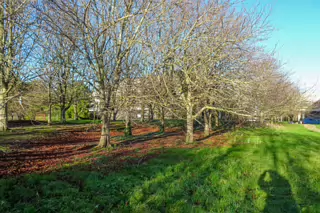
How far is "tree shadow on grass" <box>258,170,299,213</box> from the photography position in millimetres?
4156

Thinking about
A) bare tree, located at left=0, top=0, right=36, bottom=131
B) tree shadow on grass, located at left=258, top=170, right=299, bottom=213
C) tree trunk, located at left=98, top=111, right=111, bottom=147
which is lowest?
tree shadow on grass, located at left=258, top=170, right=299, bottom=213

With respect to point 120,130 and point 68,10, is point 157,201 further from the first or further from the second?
point 120,130

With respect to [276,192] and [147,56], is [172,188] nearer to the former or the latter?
[276,192]

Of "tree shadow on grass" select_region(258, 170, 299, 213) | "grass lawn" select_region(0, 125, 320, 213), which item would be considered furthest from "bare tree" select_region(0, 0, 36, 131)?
"tree shadow on grass" select_region(258, 170, 299, 213)

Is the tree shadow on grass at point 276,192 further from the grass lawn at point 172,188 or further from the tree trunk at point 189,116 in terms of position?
the tree trunk at point 189,116

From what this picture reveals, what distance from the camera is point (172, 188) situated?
4.84 metres

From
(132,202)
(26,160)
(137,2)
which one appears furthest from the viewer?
(137,2)

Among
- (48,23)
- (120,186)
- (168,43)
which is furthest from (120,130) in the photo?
(120,186)

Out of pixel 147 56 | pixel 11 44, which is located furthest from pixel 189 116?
pixel 11 44

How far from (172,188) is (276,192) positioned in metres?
2.31

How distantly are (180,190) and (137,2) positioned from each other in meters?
7.88

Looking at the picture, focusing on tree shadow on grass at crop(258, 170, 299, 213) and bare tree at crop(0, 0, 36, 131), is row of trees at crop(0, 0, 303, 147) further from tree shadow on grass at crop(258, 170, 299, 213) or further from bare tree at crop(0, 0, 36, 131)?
tree shadow on grass at crop(258, 170, 299, 213)

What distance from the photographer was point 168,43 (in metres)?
10.1

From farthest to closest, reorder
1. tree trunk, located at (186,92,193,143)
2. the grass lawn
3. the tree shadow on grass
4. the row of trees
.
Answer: tree trunk, located at (186,92,193,143) < the row of trees < the tree shadow on grass < the grass lawn
